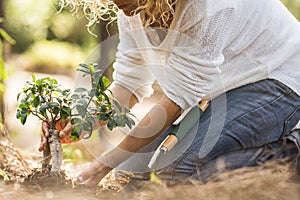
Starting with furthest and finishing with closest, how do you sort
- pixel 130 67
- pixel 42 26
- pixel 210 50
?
pixel 42 26
pixel 130 67
pixel 210 50

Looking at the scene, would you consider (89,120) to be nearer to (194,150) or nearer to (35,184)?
(35,184)

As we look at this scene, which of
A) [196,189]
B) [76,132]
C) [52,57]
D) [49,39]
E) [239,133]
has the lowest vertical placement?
[196,189]

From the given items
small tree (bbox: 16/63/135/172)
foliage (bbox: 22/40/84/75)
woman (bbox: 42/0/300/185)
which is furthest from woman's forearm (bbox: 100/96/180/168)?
foliage (bbox: 22/40/84/75)

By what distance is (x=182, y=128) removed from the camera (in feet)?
6.66

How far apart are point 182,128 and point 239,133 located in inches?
7.8

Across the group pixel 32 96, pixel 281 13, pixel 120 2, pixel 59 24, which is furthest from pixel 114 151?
pixel 59 24

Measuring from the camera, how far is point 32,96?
69.2 inches

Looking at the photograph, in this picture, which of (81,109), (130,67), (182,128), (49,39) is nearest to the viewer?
(81,109)

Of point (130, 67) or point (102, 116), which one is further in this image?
point (130, 67)

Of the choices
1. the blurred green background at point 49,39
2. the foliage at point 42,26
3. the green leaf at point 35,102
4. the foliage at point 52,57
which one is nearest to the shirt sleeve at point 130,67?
the green leaf at point 35,102

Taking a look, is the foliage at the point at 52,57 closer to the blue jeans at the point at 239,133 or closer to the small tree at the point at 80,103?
the blue jeans at the point at 239,133

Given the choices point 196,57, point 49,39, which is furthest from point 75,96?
point 49,39

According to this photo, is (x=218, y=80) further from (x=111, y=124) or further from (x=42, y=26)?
(x=42, y=26)

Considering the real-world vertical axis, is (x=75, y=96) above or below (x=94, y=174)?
above
